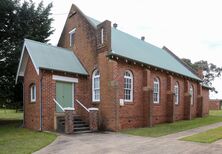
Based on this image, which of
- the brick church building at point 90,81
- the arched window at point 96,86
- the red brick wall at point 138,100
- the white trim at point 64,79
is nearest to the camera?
the brick church building at point 90,81

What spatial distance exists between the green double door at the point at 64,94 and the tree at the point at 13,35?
644 cm

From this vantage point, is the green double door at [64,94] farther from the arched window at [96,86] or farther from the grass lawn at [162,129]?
the grass lawn at [162,129]

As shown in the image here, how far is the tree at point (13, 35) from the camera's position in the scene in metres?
23.8

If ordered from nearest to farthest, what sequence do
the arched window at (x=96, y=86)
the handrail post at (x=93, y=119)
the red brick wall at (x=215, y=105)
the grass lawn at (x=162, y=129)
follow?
the grass lawn at (x=162, y=129) < the handrail post at (x=93, y=119) < the arched window at (x=96, y=86) < the red brick wall at (x=215, y=105)

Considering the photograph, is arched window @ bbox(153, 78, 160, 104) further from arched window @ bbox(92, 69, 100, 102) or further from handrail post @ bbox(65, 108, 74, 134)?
handrail post @ bbox(65, 108, 74, 134)

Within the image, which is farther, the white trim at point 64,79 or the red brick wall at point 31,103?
the white trim at point 64,79

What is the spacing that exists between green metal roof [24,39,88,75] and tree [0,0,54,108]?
13.6 ft

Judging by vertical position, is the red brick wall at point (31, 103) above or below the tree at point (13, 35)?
below

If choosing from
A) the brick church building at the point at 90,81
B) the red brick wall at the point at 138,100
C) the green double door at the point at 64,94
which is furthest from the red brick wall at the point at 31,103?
the red brick wall at the point at 138,100

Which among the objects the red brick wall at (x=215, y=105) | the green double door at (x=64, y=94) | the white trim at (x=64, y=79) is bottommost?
the red brick wall at (x=215, y=105)

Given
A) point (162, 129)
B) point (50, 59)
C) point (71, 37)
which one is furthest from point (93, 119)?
point (71, 37)

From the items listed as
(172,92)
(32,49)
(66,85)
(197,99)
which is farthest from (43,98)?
(197,99)

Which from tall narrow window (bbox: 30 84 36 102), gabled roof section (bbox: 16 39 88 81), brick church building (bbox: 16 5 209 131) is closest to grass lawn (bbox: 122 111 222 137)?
Answer: brick church building (bbox: 16 5 209 131)

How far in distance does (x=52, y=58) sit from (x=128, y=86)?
5.58 metres
